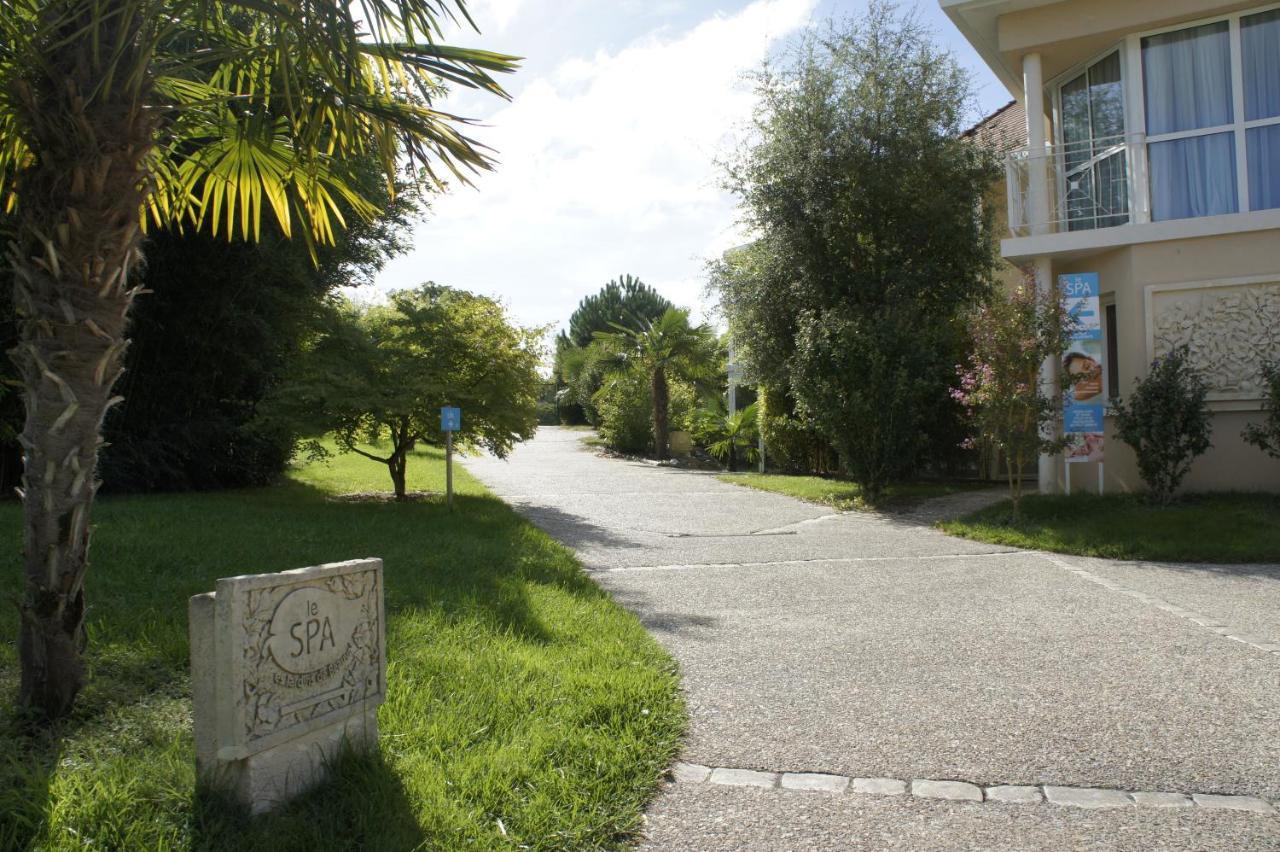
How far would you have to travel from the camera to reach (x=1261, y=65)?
11516 millimetres

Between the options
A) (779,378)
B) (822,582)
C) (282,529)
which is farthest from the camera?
(779,378)

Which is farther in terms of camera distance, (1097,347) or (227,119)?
(1097,347)

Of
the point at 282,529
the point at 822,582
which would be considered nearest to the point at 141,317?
the point at 282,529

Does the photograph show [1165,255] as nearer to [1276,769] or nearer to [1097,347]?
[1097,347]

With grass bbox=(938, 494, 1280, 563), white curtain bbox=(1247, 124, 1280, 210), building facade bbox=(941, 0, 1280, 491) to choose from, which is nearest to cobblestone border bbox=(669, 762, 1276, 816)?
grass bbox=(938, 494, 1280, 563)

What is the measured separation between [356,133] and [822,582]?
532 centimetres

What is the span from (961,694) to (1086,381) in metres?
7.90

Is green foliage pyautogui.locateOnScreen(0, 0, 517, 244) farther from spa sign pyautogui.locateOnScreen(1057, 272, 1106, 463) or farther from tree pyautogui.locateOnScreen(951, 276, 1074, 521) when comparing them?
spa sign pyautogui.locateOnScreen(1057, 272, 1106, 463)

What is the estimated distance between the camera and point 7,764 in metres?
3.34

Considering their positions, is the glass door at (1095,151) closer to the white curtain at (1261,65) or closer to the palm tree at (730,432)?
the white curtain at (1261,65)

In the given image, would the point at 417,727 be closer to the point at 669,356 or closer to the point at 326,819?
the point at 326,819

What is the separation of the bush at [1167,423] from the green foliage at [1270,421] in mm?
431

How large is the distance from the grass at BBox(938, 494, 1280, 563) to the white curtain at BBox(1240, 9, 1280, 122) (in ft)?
16.0

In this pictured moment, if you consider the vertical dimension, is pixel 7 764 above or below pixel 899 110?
below
